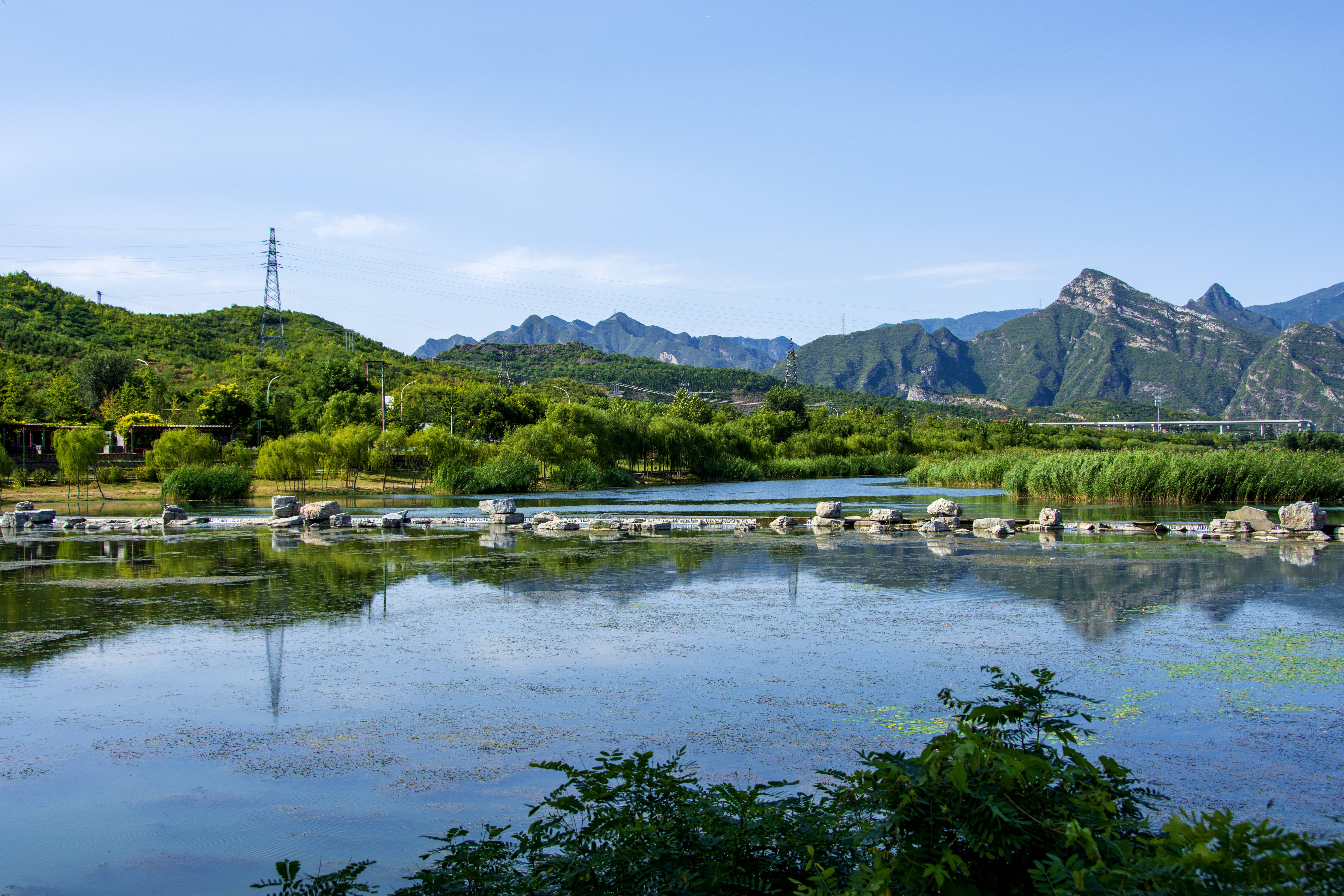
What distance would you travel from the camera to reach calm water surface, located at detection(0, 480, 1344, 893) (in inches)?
198

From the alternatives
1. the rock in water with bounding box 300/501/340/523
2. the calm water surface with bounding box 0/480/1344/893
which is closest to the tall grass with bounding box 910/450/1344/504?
the calm water surface with bounding box 0/480/1344/893

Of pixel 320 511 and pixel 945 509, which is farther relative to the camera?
pixel 320 511

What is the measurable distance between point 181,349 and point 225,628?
93623 mm

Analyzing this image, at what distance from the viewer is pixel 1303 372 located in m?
192

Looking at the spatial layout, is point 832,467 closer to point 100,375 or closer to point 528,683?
point 100,375

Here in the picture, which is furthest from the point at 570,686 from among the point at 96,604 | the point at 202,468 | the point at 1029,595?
the point at 202,468

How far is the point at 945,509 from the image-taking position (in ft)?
74.1

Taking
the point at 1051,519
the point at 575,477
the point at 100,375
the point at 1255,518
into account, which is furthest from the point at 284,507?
the point at 100,375

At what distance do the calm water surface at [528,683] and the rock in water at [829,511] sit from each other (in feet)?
23.4

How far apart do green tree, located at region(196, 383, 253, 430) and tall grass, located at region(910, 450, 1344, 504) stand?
49295 mm

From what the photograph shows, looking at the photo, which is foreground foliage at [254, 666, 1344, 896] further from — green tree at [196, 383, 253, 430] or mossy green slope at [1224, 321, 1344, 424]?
mossy green slope at [1224, 321, 1344, 424]

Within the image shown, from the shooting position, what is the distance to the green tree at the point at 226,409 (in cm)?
5809

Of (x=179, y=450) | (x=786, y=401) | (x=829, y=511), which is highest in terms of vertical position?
(x=786, y=401)

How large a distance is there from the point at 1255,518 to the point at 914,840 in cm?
2104
